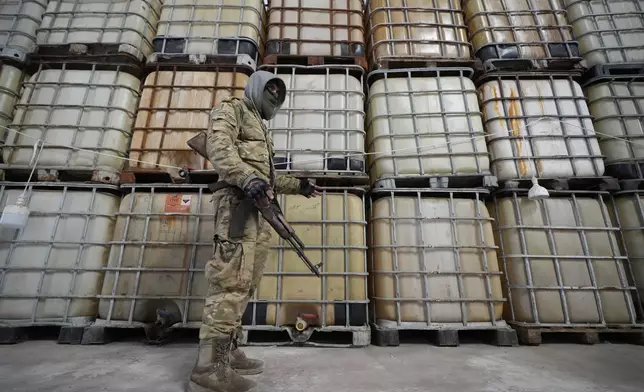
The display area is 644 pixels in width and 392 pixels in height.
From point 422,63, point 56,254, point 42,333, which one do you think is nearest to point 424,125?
point 422,63

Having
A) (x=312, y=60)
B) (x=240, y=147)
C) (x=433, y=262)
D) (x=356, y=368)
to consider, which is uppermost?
(x=312, y=60)

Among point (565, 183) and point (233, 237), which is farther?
point (565, 183)

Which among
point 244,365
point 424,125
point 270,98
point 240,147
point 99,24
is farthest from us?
point 99,24

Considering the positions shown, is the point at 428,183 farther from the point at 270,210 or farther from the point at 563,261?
the point at 270,210

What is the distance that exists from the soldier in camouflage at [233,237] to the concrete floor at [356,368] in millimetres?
273

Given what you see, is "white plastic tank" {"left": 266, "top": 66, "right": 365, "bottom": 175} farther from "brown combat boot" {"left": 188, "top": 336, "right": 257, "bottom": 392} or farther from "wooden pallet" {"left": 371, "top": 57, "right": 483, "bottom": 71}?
"brown combat boot" {"left": 188, "top": 336, "right": 257, "bottom": 392}

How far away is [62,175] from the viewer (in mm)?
3322

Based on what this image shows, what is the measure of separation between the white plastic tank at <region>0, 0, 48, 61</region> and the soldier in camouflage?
12.7 feet

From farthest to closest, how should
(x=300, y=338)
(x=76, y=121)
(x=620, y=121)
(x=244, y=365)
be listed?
(x=620, y=121), (x=76, y=121), (x=300, y=338), (x=244, y=365)

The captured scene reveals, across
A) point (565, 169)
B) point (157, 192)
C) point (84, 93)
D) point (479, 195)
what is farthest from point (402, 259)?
point (84, 93)

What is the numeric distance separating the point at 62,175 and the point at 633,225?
22.7ft

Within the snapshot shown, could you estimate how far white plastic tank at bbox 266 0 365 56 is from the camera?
402 centimetres

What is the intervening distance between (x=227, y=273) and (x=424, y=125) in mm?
3016

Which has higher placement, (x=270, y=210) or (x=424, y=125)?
(x=424, y=125)
